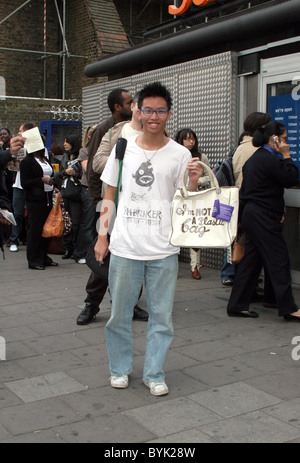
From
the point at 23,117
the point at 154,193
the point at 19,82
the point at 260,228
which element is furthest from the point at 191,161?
the point at 19,82

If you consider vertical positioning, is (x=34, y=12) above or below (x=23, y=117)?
above

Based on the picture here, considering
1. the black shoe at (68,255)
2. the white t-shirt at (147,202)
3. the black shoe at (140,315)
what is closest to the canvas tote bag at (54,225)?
the black shoe at (68,255)

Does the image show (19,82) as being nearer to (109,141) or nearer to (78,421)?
(109,141)

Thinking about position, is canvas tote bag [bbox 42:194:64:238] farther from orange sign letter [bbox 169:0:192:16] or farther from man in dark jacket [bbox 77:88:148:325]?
orange sign letter [bbox 169:0:192:16]

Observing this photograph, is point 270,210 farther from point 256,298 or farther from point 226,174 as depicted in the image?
point 256,298

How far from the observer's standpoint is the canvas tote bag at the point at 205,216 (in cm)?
382

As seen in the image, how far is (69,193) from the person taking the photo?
8.96 m

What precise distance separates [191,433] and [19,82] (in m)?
18.1

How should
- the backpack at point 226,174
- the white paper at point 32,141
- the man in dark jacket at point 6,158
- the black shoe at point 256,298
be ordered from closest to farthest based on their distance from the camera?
the man in dark jacket at point 6,158, the white paper at point 32,141, the backpack at point 226,174, the black shoe at point 256,298

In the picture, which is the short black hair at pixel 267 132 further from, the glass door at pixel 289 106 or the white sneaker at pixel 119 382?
the white sneaker at pixel 119 382

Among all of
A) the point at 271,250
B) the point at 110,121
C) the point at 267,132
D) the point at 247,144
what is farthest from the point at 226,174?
the point at 110,121

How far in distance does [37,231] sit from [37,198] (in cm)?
47

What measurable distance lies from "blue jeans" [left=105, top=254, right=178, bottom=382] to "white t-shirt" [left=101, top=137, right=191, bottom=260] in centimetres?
9
